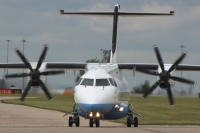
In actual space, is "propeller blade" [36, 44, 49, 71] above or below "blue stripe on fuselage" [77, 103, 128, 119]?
above

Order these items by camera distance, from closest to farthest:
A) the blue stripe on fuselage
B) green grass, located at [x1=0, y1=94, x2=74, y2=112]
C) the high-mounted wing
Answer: the blue stripe on fuselage, the high-mounted wing, green grass, located at [x1=0, y1=94, x2=74, y2=112]

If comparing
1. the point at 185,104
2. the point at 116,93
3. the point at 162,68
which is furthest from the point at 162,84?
the point at 185,104

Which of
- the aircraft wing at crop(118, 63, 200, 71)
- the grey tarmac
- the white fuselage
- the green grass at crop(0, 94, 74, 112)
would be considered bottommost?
the grey tarmac

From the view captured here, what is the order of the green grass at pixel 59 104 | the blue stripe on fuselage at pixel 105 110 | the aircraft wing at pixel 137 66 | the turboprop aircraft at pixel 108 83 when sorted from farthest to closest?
the green grass at pixel 59 104 < the aircraft wing at pixel 137 66 < the turboprop aircraft at pixel 108 83 < the blue stripe on fuselage at pixel 105 110

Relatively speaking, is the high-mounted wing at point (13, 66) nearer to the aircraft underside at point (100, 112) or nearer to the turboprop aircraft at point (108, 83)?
the turboprop aircraft at point (108, 83)

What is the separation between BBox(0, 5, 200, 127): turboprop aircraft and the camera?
28688 mm

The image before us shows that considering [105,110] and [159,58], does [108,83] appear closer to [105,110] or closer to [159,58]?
[105,110]

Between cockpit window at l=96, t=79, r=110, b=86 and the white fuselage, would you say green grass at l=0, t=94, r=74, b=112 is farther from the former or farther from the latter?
cockpit window at l=96, t=79, r=110, b=86

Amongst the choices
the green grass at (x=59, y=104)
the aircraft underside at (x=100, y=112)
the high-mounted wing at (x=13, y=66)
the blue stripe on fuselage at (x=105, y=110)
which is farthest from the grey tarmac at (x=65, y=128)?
the green grass at (x=59, y=104)

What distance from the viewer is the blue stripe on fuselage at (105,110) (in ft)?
92.6

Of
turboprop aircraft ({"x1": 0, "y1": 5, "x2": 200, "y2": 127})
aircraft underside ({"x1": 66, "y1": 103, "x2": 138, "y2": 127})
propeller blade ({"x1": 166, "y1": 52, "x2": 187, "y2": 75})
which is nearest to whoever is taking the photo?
aircraft underside ({"x1": 66, "y1": 103, "x2": 138, "y2": 127})

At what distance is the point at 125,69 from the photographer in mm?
34875

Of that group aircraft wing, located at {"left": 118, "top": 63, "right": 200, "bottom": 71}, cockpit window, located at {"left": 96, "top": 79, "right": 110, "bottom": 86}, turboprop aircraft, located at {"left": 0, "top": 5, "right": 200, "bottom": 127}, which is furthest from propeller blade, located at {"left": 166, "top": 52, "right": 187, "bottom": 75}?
cockpit window, located at {"left": 96, "top": 79, "right": 110, "bottom": 86}

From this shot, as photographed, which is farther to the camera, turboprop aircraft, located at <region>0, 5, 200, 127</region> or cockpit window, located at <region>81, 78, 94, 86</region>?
cockpit window, located at <region>81, 78, 94, 86</region>
